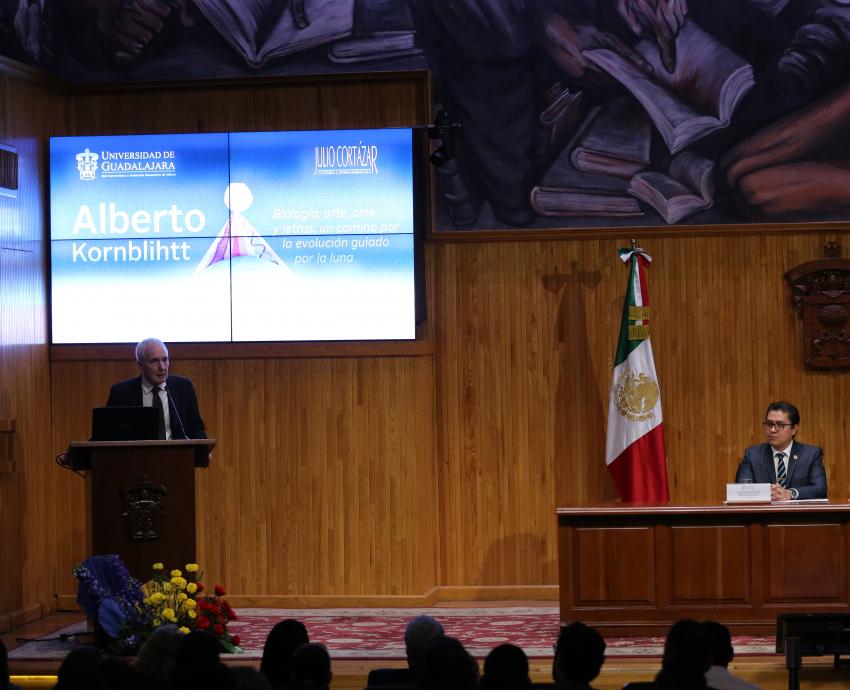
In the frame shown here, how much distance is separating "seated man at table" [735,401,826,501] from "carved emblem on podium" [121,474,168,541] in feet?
10.9

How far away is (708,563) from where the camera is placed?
7.85 meters

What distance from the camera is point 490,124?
31.1 ft

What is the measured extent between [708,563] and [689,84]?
10.7ft

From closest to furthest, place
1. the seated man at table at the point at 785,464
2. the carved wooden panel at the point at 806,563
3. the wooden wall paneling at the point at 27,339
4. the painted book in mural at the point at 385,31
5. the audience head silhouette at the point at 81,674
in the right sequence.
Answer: the audience head silhouette at the point at 81,674
the carved wooden panel at the point at 806,563
the seated man at table at the point at 785,464
the wooden wall paneling at the point at 27,339
the painted book in mural at the point at 385,31

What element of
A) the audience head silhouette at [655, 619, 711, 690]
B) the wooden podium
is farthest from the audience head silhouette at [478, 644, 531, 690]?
the wooden podium

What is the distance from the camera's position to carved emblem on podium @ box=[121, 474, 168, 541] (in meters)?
7.34

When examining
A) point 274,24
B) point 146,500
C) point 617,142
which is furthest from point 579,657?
point 274,24

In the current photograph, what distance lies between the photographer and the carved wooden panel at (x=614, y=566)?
25.7 feet

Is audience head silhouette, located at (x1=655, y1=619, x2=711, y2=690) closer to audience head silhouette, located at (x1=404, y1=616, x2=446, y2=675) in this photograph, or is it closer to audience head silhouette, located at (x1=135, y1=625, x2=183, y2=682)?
audience head silhouette, located at (x1=404, y1=616, x2=446, y2=675)

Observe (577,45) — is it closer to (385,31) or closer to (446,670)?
(385,31)

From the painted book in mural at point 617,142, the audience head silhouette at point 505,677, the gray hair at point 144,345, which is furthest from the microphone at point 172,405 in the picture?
the audience head silhouette at point 505,677

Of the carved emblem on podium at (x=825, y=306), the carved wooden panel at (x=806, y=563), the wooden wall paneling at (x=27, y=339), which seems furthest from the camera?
the carved emblem on podium at (x=825, y=306)

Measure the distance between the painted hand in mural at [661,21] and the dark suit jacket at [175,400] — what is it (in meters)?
3.84

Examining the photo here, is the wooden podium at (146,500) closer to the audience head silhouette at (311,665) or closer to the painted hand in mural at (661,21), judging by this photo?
the audience head silhouette at (311,665)
